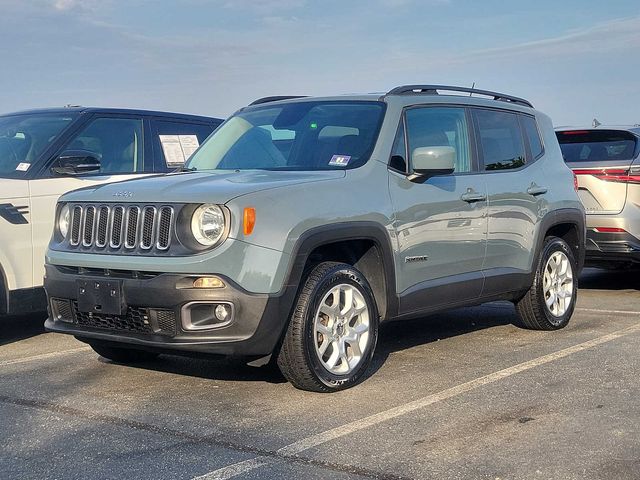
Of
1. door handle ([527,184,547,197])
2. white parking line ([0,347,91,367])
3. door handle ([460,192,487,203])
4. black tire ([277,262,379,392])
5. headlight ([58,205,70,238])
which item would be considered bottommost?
white parking line ([0,347,91,367])

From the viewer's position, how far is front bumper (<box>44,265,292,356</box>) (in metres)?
4.88

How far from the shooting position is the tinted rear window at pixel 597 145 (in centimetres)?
920

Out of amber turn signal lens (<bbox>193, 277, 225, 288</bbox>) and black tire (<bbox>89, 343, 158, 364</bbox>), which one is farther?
black tire (<bbox>89, 343, 158, 364</bbox>)

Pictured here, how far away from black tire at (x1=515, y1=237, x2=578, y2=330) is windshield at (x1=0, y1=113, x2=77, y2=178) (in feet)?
12.9

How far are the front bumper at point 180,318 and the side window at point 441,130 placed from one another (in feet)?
5.75

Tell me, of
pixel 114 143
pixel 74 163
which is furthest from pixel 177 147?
pixel 74 163

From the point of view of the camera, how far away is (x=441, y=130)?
6488 mm

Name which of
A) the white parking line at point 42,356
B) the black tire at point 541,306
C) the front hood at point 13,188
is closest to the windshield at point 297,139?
the front hood at point 13,188

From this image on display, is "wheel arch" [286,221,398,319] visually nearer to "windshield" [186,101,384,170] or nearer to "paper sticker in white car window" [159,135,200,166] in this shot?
"windshield" [186,101,384,170]

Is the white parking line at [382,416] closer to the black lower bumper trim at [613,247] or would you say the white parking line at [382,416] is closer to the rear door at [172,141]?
the black lower bumper trim at [613,247]

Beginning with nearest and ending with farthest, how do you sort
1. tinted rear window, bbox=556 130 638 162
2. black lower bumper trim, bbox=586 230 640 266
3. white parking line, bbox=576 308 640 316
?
1. white parking line, bbox=576 308 640 316
2. black lower bumper trim, bbox=586 230 640 266
3. tinted rear window, bbox=556 130 638 162

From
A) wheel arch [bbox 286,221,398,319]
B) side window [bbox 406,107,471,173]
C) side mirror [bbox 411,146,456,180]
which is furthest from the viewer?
side window [bbox 406,107,471,173]

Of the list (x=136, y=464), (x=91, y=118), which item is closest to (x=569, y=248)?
(x=91, y=118)

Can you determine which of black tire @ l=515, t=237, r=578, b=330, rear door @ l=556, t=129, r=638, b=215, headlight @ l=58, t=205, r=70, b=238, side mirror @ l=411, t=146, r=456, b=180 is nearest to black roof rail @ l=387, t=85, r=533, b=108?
side mirror @ l=411, t=146, r=456, b=180
